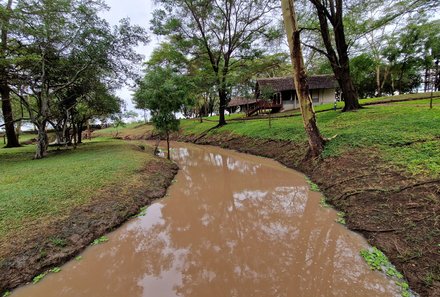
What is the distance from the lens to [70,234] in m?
5.04

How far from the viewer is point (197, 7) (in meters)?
20.2

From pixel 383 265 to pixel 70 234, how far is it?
6.14 meters

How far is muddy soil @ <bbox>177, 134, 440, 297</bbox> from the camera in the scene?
365 cm

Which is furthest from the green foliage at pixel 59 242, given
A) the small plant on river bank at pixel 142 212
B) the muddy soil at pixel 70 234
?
the small plant on river bank at pixel 142 212

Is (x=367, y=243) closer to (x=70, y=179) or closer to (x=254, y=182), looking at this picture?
(x=254, y=182)

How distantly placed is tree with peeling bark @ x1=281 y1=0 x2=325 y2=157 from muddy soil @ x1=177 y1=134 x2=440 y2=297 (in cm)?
101

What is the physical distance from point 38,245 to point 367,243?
6.47 m

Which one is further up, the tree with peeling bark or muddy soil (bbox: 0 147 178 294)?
the tree with peeling bark

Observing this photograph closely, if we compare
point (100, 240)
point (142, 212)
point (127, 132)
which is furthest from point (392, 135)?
point (127, 132)

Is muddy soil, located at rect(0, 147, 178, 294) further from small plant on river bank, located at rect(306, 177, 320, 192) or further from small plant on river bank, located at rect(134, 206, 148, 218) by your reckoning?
small plant on river bank, located at rect(306, 177, 320, 192)

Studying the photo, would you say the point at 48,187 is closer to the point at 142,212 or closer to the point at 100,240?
the point at 142,212

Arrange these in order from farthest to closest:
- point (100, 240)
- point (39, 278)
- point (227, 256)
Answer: point (100, 240)
point (227, 256)
point (39, 278)

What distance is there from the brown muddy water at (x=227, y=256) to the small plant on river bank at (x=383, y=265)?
12 centimetres

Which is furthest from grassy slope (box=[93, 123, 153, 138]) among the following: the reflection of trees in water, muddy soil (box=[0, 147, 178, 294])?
the reflection of trees in water
